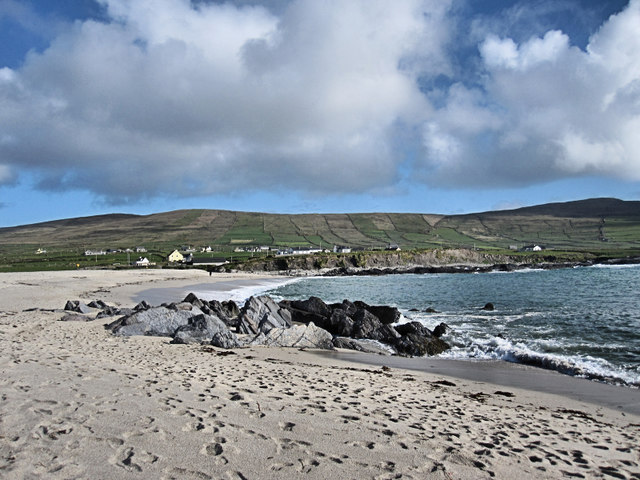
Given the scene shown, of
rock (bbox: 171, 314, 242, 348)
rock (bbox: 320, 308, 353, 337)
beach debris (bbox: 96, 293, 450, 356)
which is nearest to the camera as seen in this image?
rock (bbox: 171, 314, 242, 348)

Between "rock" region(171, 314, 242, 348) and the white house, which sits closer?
"rock" region(171, 314, 242, 348)

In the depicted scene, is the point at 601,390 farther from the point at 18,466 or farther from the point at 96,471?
the point at 18,466

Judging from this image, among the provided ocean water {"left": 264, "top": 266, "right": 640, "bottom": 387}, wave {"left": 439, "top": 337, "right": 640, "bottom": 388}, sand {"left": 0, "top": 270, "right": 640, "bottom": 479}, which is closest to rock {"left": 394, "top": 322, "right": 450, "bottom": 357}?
→ wave {"left": 439, "top": 337, "right": 640, "bottom": 388}

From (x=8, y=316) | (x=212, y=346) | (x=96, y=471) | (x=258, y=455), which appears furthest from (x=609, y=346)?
(x=8, y=316)

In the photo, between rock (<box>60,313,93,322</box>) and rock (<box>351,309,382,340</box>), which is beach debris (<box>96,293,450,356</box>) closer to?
rock (<box>351,309,382,340</box>)

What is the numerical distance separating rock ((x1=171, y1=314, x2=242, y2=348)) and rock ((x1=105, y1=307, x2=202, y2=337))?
82 centimetres

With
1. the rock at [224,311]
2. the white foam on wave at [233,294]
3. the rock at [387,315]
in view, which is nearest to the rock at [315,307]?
the rock at [387,315]

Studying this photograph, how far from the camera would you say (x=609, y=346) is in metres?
19.2

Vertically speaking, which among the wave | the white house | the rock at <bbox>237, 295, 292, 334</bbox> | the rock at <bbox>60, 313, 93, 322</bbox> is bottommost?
the wave

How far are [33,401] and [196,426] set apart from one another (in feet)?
11.4

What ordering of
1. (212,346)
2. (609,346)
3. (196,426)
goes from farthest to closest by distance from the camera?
(609,346)
(212,346)
(196,426)

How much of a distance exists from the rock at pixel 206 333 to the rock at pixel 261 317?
275 centimetres

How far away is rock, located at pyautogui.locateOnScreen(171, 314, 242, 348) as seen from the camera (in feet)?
59.5

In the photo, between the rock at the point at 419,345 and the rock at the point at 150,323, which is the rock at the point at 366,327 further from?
the rock at the point at 150,323
